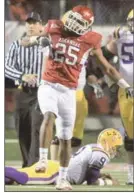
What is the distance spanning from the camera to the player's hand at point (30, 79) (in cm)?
434

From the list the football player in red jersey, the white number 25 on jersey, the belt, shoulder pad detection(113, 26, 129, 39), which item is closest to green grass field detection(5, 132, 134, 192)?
the football player in red jersey

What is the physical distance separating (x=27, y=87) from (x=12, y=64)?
Result: 149 millimetres

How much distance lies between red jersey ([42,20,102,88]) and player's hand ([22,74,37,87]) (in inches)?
2.2

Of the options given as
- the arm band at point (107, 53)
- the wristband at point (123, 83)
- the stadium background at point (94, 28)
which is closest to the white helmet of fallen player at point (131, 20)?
the stadium background at point (94, 28)

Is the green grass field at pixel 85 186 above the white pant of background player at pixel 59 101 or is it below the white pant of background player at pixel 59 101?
below

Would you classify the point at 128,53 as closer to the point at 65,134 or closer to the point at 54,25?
the point at 54,25

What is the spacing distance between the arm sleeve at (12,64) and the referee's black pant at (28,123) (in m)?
0.08

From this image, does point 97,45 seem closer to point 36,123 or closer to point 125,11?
point 125,11

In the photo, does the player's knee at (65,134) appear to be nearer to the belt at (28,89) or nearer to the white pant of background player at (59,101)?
the white pant of background player at (59,101)

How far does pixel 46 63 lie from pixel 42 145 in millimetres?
446

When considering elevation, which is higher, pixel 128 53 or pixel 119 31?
pixel 119 31

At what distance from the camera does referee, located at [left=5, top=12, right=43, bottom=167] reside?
4336 millimetres

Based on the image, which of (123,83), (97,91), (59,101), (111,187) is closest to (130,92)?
(123,83)

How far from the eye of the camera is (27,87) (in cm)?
435
